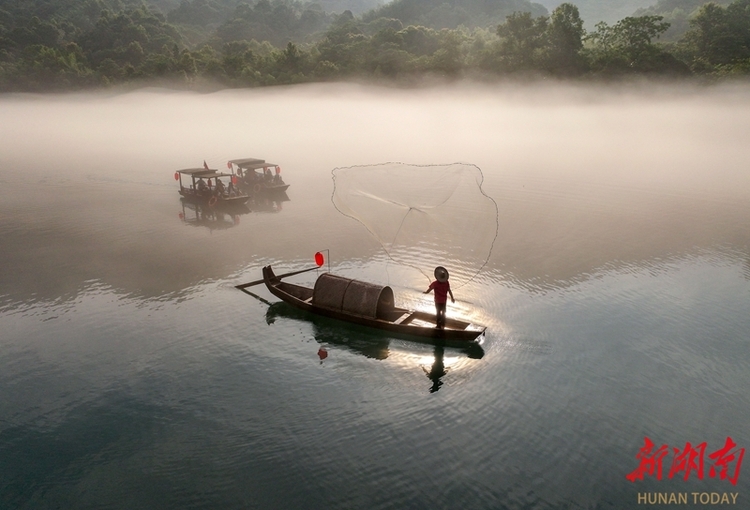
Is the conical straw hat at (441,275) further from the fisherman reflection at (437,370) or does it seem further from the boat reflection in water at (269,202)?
the boat reflection in water at (269,202)

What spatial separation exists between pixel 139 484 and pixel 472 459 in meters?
8.87

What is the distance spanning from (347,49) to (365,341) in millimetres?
106425

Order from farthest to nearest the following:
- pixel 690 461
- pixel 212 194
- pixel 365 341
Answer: pixel 212 194 < pixel 365 341 < pixel 690 461

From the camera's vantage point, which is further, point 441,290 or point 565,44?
point 565,44

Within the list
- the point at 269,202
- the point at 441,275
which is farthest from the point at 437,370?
the point at 269,202

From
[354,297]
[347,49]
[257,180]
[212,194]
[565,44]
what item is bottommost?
[354,297]

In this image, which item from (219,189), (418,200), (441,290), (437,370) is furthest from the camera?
(219,189)

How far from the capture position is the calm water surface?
13.4m

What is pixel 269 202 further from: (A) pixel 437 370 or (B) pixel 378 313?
(A) pixel 437 370

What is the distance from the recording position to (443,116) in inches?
4168

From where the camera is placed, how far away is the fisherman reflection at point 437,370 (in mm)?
17625

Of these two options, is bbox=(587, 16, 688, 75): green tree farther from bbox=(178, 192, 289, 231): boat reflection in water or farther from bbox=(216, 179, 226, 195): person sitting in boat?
bbox=(216, 179, 226, 195): person sitting in boat

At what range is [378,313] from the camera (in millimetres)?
20875

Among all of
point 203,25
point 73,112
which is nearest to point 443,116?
point 73,112
